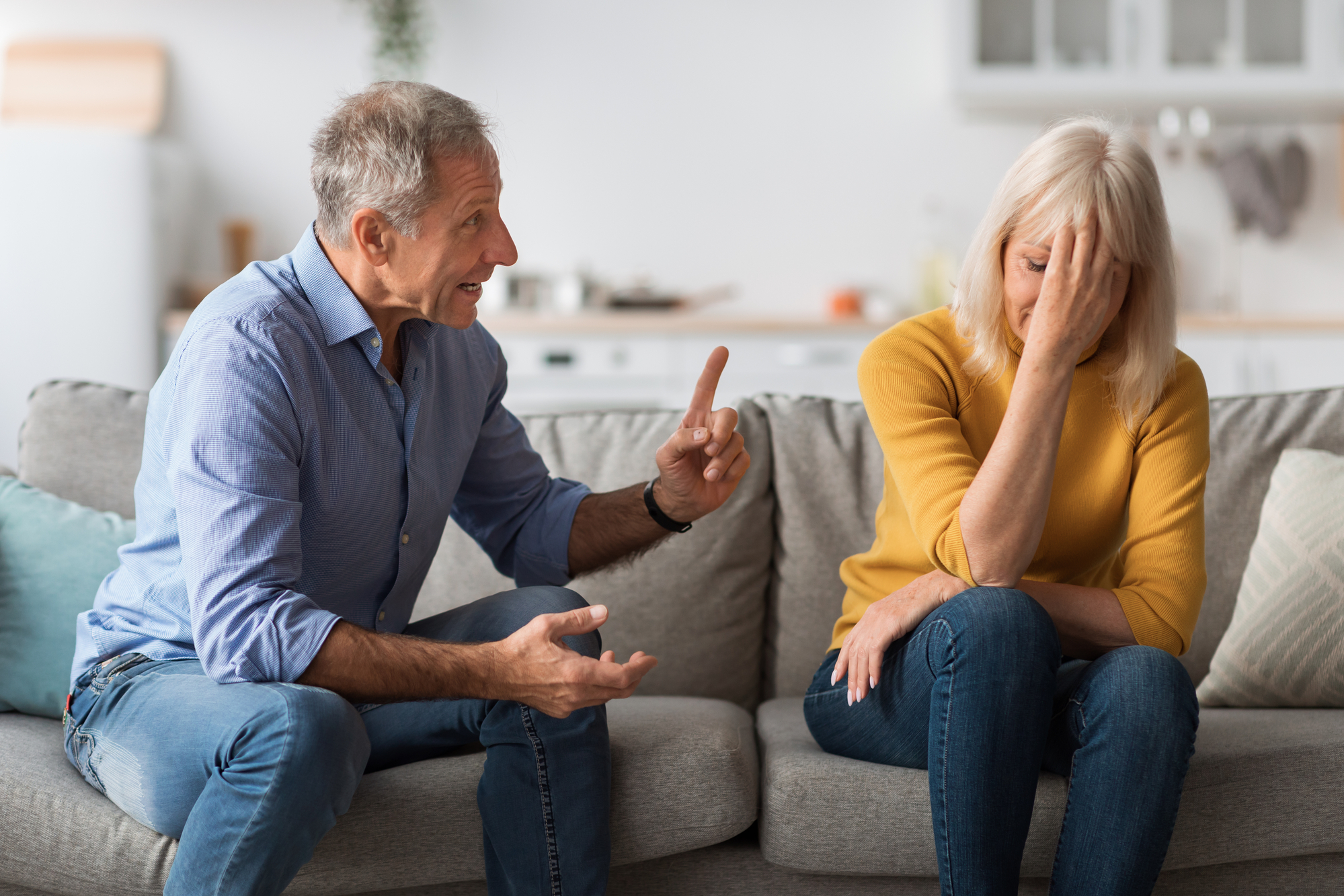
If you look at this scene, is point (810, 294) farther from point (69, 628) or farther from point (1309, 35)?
point (69, 628)

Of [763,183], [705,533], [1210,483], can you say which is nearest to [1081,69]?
[763,183]

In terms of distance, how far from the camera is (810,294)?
4.25m

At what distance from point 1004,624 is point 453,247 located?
2.37ft

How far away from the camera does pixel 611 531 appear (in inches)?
58.6

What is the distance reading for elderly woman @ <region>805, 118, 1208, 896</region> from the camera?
1.12 meters

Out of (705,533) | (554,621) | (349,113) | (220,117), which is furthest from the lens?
(220,117)

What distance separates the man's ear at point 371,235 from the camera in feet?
4.07

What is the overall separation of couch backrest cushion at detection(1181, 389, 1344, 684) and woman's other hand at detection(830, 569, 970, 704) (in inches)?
24.1

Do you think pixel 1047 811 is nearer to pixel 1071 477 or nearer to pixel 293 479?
pixel 1071 477

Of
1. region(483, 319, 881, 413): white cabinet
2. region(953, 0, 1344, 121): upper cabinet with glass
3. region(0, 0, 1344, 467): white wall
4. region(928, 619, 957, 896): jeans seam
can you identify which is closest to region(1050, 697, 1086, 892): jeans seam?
region(928, 619, 957, 896): jeans seam

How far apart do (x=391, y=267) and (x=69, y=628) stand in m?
0.69

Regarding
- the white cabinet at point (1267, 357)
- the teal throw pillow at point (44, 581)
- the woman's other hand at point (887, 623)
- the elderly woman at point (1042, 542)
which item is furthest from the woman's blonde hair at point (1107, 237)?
the white cabinet at point (1267, 357)

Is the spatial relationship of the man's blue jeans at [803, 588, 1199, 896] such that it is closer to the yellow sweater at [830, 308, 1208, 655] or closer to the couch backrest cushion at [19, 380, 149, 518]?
the yellow sweater at [830, 308, 1208, 655]

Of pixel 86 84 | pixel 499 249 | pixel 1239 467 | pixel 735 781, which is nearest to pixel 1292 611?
pixel 1239 467
